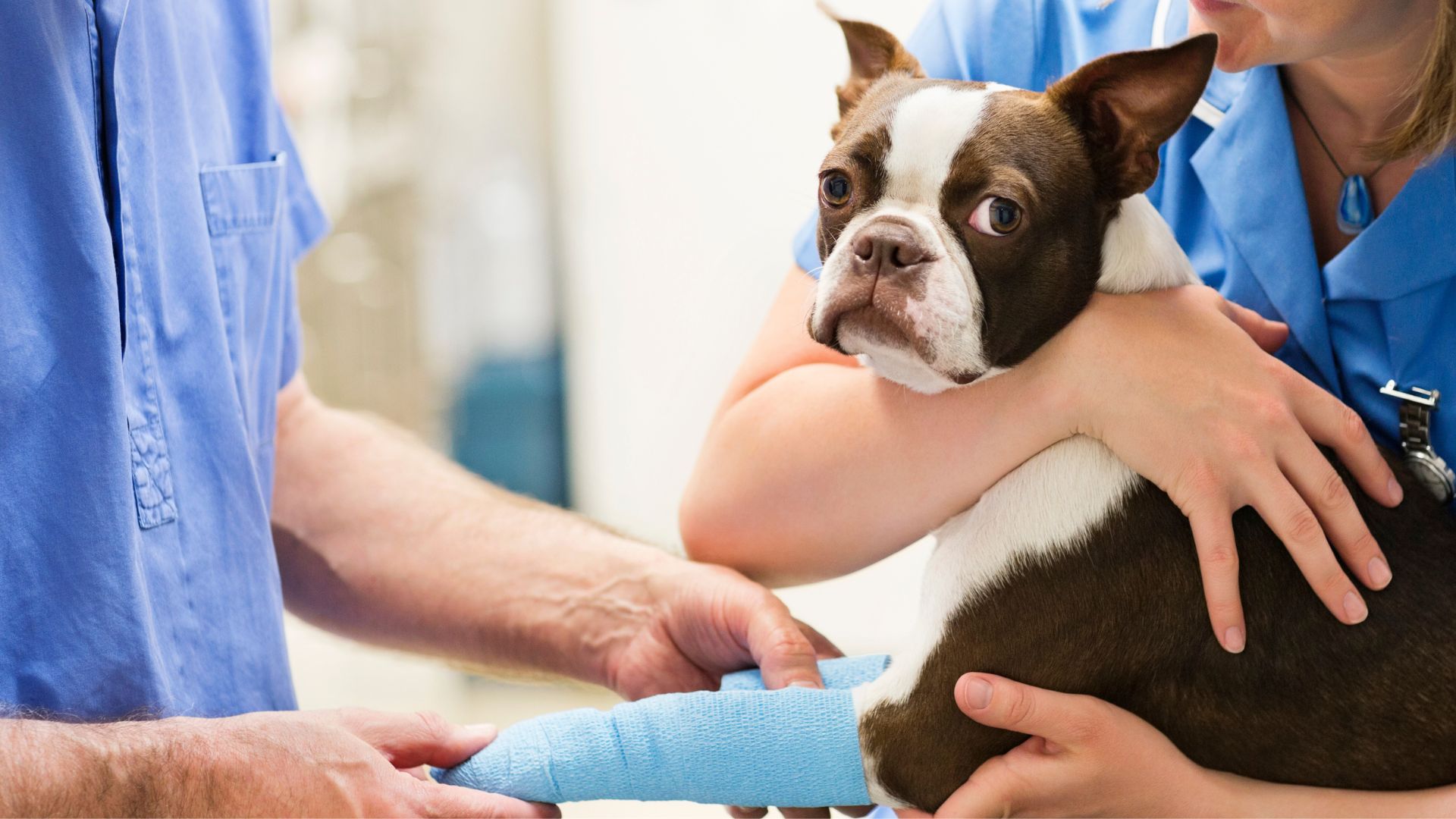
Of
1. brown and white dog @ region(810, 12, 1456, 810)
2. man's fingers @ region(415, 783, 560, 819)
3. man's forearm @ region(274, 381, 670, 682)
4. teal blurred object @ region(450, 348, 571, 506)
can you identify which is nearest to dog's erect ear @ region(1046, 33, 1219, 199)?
brown and white dog @ region(810, 12, 1456, 810)

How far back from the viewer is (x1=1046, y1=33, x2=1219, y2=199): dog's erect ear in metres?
1.04

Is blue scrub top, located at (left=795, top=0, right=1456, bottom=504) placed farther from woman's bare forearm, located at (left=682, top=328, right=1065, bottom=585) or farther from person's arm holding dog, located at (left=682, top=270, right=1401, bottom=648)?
woman's bare forearm, located at (left=682, top=328, right=1065, bottom=585)

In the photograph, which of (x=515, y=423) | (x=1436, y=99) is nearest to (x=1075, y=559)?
(x=1436, y=99)

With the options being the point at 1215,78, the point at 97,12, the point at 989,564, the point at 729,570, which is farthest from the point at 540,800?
the point at 1215,78

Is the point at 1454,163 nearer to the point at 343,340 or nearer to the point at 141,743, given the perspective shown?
the point at 141,743

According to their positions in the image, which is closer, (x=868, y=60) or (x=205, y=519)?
(x=205, y=519)

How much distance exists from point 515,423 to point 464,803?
2947 mm

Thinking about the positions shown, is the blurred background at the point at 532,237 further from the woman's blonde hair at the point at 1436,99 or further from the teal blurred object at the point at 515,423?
the woman's blonde hair at the point at 1436,99

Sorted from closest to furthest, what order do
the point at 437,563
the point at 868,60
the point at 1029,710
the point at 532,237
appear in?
the point at 1029,710 < the point at 868,60 < the point at 437,563 < the point at 532,237

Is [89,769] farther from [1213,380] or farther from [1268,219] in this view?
[1268,219]

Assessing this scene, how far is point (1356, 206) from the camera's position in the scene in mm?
1188

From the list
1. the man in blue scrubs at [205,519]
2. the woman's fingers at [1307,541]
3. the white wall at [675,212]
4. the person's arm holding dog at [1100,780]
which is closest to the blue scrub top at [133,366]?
the man in blue scrubs at [205,519]

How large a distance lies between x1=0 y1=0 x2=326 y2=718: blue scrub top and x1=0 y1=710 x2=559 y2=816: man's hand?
10cm

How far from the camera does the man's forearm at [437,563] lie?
1.42 meters
